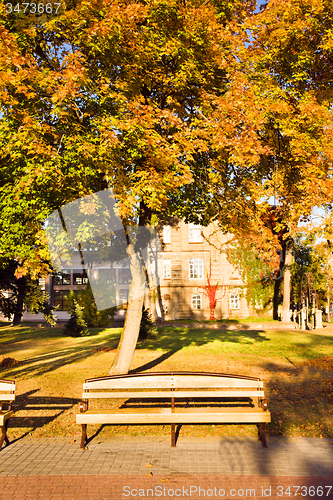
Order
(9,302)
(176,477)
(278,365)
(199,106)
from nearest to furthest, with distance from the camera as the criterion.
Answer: (176,477)
(199,106)
(278,365)
(9,302)

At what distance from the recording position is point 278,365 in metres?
11.2

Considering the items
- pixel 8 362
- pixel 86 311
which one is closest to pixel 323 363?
pixel 8 362

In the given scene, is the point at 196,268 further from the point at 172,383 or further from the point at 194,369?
the point at 172,383

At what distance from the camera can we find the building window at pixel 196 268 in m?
35.5

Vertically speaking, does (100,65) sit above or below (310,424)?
above

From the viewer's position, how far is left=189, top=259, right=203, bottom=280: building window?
116 ft

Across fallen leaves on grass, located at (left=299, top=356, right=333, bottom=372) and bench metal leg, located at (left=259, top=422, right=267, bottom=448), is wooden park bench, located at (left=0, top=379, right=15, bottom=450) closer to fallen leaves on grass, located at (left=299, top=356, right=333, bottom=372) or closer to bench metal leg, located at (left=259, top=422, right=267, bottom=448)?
bench metal leg, located at (left=259, top=422, right=267, bottom=448)

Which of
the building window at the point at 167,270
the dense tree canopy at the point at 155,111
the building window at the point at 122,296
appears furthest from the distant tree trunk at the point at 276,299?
the dense tree canopy at the point at 155,111

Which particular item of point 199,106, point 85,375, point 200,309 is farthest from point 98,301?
point 199,106

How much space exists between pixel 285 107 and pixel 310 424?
6.30 m

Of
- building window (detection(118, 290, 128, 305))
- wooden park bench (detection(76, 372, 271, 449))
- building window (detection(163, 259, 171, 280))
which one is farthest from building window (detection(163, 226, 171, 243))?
wooden park bench (detection(76, 372, 271, 449))

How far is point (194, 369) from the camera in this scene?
10.5m

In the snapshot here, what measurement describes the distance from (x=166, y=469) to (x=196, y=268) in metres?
31.0

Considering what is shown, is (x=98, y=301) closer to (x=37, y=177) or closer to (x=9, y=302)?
(x=9, y=302)
